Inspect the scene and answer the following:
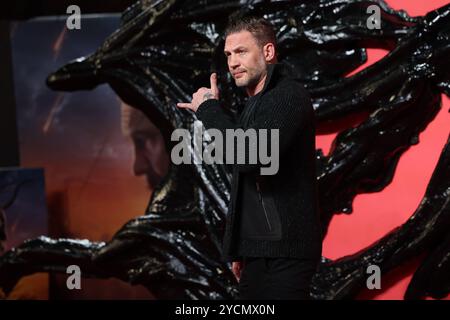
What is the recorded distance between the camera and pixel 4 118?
10.6 ft

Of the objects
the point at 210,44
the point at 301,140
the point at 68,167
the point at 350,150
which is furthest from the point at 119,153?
the point at 301,140

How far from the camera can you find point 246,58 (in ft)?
5.38

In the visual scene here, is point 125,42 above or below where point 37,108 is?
above

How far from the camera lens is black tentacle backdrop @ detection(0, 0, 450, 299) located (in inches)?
102

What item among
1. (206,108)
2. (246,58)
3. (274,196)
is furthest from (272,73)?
(274,196)

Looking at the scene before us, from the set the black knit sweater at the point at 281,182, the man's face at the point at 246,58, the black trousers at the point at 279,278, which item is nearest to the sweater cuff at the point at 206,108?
Result: the black knit sweater at the point at 281,182

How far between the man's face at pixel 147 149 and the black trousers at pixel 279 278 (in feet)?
5.11

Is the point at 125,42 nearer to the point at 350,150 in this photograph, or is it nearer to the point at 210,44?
the point at 210,44

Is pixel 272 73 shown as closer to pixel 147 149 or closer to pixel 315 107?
pixel 315 107

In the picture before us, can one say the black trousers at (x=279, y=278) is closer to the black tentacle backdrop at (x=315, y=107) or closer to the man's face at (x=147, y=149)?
the black tentacle backdrop at (x=315, y=107)

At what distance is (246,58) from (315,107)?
46.1 inches

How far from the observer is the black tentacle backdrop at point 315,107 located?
8.52 ft

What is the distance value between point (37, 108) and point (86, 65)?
13.4 inches

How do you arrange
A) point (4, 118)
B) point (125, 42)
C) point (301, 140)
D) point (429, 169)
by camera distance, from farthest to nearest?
point (4, 118), point (125, 42), point (429, 169), point (301, 140)
